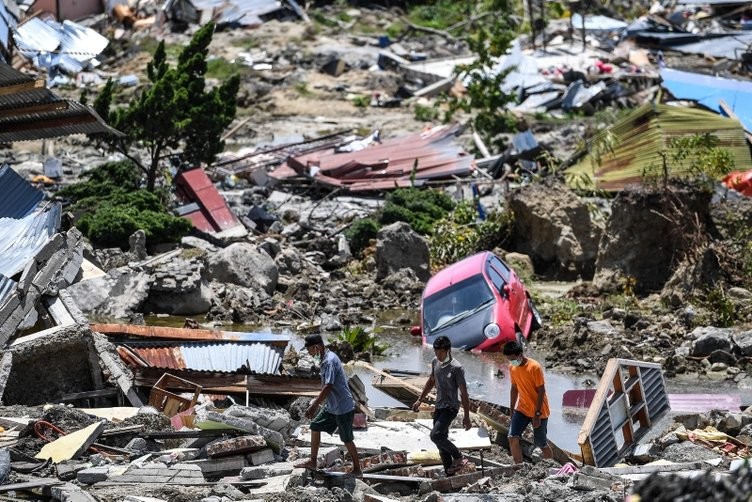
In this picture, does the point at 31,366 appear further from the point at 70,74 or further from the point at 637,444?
the point at 70,74

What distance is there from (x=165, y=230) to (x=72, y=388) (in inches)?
347

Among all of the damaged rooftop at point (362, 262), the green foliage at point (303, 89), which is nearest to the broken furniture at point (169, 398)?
the damaged rooftop at point (362, 262)

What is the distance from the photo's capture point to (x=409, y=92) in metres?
38.5

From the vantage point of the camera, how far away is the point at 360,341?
1836 centimetres

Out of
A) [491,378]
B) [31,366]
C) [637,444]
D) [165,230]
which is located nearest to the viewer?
[637,444]

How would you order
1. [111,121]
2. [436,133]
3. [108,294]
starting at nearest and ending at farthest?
1. [108,294]
2. [111,121]
3. [436,133]

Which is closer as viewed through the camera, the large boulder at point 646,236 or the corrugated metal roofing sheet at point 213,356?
the corrugated metal roofing sheet at point 213,356

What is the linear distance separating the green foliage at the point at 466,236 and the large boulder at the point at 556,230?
1.27 feet

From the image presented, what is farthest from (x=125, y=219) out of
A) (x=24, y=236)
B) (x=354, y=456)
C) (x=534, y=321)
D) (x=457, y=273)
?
(x=354, y=456)

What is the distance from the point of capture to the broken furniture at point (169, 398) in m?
13.5

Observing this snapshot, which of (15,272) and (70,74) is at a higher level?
(15,272)

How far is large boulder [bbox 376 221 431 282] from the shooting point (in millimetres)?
22156

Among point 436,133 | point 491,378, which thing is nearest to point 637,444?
point 491,378

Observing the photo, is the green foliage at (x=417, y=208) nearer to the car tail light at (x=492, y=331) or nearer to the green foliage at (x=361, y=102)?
the car tail light at (x=492, y=331)
